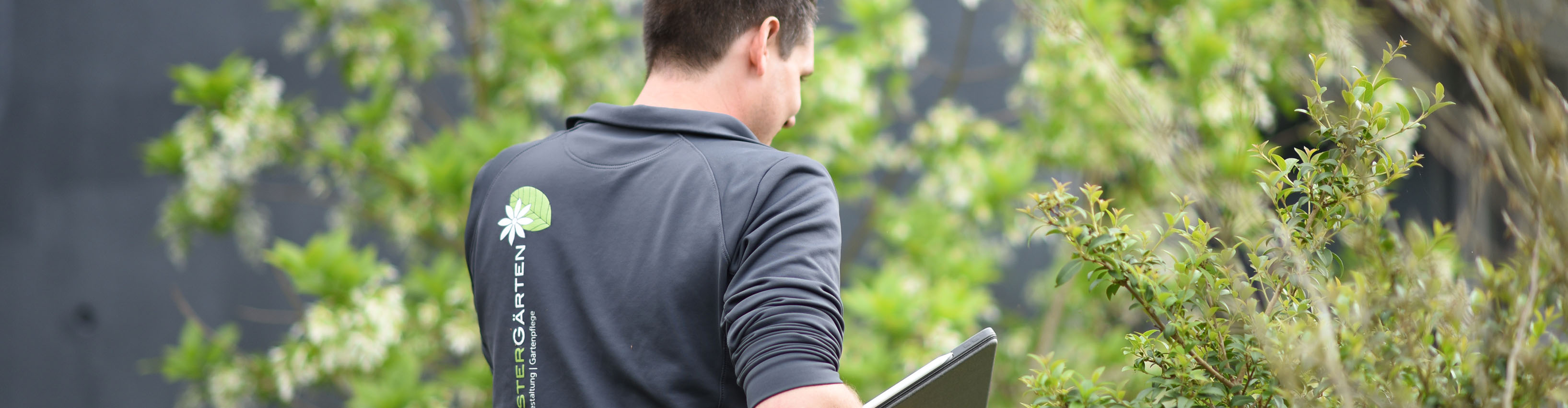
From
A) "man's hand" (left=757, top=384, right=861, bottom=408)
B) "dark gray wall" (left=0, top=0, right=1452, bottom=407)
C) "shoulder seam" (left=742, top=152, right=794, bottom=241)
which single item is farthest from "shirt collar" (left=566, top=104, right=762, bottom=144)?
"dark gray wall" (left=0, top=0, right=1452, bottom=407)

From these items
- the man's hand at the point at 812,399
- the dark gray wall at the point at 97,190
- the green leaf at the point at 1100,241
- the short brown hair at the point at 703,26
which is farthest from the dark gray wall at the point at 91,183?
the green leaf at the point at 1100,241

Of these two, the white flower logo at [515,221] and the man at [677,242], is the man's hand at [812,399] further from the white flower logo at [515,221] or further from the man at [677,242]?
the white flower logo at [515,221]

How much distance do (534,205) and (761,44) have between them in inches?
14.7

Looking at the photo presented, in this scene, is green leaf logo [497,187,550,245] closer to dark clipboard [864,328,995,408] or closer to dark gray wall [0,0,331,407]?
dark clipboard [864,328,995,408]

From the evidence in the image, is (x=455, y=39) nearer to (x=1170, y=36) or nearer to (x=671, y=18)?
(x=1170, y=36)

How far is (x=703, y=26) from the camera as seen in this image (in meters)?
1.34

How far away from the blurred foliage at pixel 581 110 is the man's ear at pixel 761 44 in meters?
1.81

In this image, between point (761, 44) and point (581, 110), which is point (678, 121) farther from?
point (581, 110)

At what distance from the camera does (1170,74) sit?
3.78 meters

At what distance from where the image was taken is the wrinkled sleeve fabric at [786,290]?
1.06 meters

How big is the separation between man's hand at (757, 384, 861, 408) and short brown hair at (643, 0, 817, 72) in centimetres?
50

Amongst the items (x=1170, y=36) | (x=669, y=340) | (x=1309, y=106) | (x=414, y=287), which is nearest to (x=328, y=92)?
(x=414, y=287)

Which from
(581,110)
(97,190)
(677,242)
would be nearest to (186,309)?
(97,190)

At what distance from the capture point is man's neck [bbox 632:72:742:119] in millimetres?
1337
